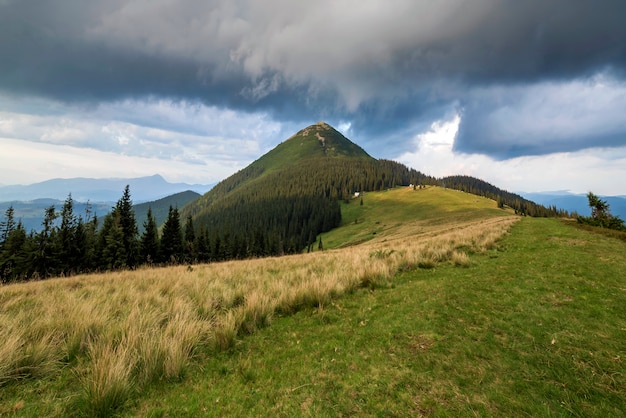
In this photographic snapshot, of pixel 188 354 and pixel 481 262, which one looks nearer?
Result: pixel 188 354

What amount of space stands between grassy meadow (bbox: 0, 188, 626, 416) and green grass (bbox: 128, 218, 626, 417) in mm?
25

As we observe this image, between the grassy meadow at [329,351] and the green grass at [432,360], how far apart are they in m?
0.03

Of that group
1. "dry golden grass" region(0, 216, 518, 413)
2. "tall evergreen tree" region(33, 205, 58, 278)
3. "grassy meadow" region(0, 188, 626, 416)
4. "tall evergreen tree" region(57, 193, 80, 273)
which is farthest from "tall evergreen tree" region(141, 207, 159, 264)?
"grassy meadow" region(0, 188, 626, 416)

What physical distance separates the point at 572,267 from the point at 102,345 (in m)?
14.8

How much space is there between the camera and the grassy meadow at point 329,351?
11.2ft

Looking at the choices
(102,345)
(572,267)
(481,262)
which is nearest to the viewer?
(102,345)

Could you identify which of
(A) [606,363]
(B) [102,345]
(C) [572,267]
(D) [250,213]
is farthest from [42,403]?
(D) [250,213]

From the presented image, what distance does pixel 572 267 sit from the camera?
32.6 ft

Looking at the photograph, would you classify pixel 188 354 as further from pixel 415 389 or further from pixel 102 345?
pixel 415 389

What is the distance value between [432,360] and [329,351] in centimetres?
182

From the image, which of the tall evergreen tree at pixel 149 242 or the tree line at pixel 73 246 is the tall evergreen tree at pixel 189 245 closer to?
the tall evergreen tree at pixel 149 242

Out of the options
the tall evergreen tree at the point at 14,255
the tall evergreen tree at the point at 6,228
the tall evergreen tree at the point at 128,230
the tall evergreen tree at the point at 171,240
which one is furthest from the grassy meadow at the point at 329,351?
the tall evergreen tree at the point at 6,228

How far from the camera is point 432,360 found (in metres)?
4.43

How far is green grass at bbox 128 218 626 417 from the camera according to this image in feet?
11.1
